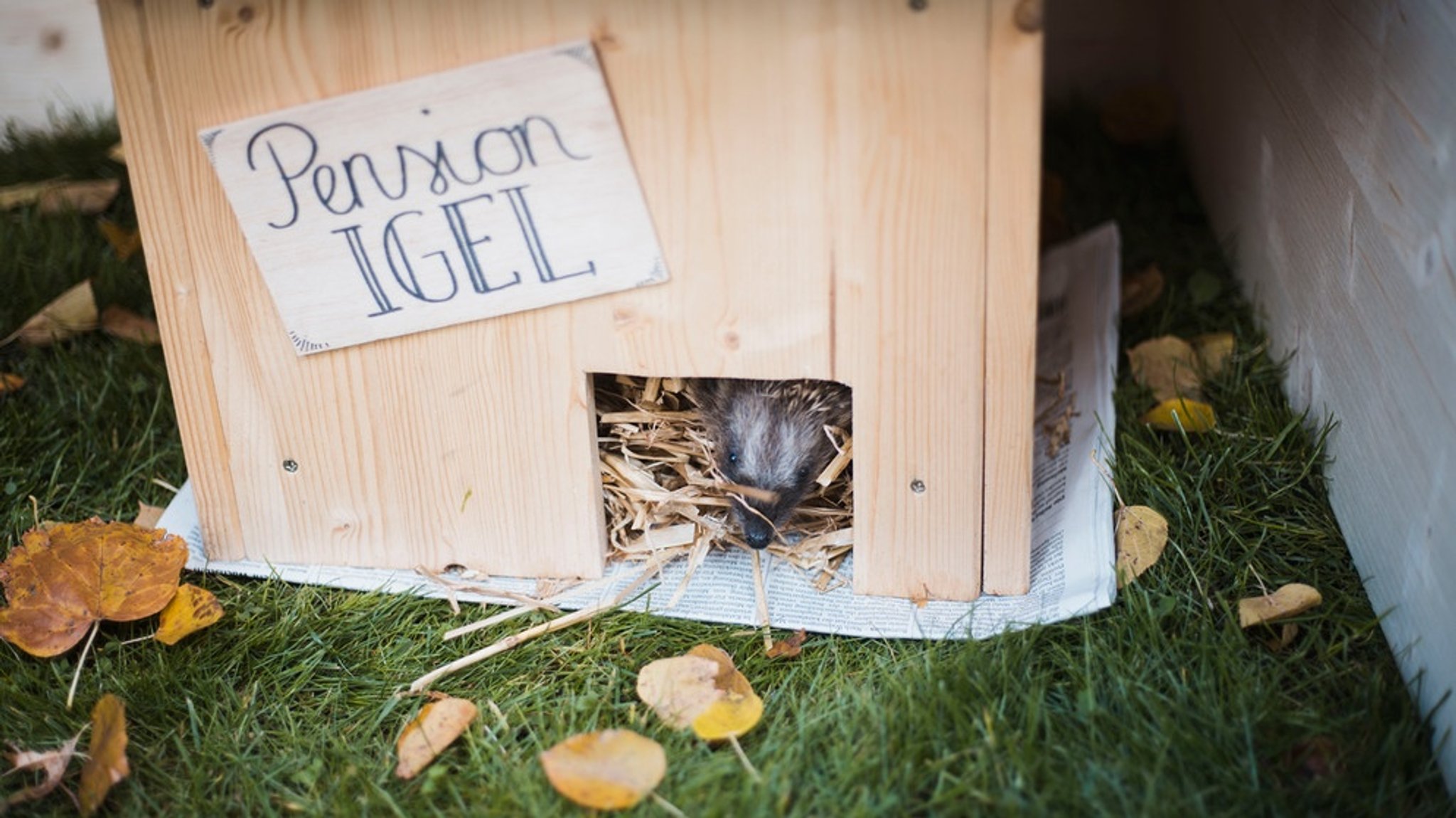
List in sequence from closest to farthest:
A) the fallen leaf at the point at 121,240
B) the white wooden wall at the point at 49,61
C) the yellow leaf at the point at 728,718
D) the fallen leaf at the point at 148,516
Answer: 1. the yellow leaf at the point at 728,718
2. the fallen leaf at the point at 148,516
3. the fallen leaf at the point at 121,240
4. the white wooden wall at the point at 49,61

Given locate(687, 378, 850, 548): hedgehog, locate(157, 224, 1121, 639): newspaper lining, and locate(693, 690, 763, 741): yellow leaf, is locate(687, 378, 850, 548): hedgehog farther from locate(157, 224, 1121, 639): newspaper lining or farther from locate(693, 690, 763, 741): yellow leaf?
locate(693, 690, 763, 741): yellow leaf

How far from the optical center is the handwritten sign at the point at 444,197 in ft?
5.79

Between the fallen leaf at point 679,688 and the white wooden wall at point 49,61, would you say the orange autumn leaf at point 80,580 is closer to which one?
the fallen leaf at point 679,688

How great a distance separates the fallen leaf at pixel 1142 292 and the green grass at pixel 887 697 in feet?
1.74

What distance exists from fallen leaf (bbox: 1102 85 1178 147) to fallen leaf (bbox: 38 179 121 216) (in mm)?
2540

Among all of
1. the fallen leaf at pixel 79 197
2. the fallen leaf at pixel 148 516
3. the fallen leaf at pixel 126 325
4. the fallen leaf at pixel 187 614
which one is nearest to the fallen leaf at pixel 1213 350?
the fallen leaf at pixel 187 614

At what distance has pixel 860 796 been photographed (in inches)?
63.7

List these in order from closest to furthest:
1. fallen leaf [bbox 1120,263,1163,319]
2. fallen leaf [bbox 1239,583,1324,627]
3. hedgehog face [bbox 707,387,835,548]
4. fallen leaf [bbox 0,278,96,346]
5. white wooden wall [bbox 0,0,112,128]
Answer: fallen leaf [bbox 1239,583,1324,627] < hedgehog face [bbox 707,387,835,548] < fallen leaf [bbox 0,278,96,346] < fallen leaf [bbox 1120,263,1163,319] < white wooden wall [bbox 0,0,112,128]

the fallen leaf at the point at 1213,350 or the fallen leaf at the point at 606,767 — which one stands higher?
the fallen leaf at the point at 1213,350

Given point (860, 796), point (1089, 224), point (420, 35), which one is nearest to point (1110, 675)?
point (860, 796)

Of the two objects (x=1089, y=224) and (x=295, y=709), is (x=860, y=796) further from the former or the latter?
(x=1089, y=224)

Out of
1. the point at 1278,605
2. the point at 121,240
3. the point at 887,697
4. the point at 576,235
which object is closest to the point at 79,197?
the point at 121,240

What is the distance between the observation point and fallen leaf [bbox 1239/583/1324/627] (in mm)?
1891

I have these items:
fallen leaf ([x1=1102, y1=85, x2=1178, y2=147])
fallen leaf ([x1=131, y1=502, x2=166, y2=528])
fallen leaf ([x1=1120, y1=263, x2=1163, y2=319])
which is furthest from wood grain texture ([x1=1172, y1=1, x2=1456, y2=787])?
fallen leaf ([x1=131, y1=502, x2=166, y2=528])
